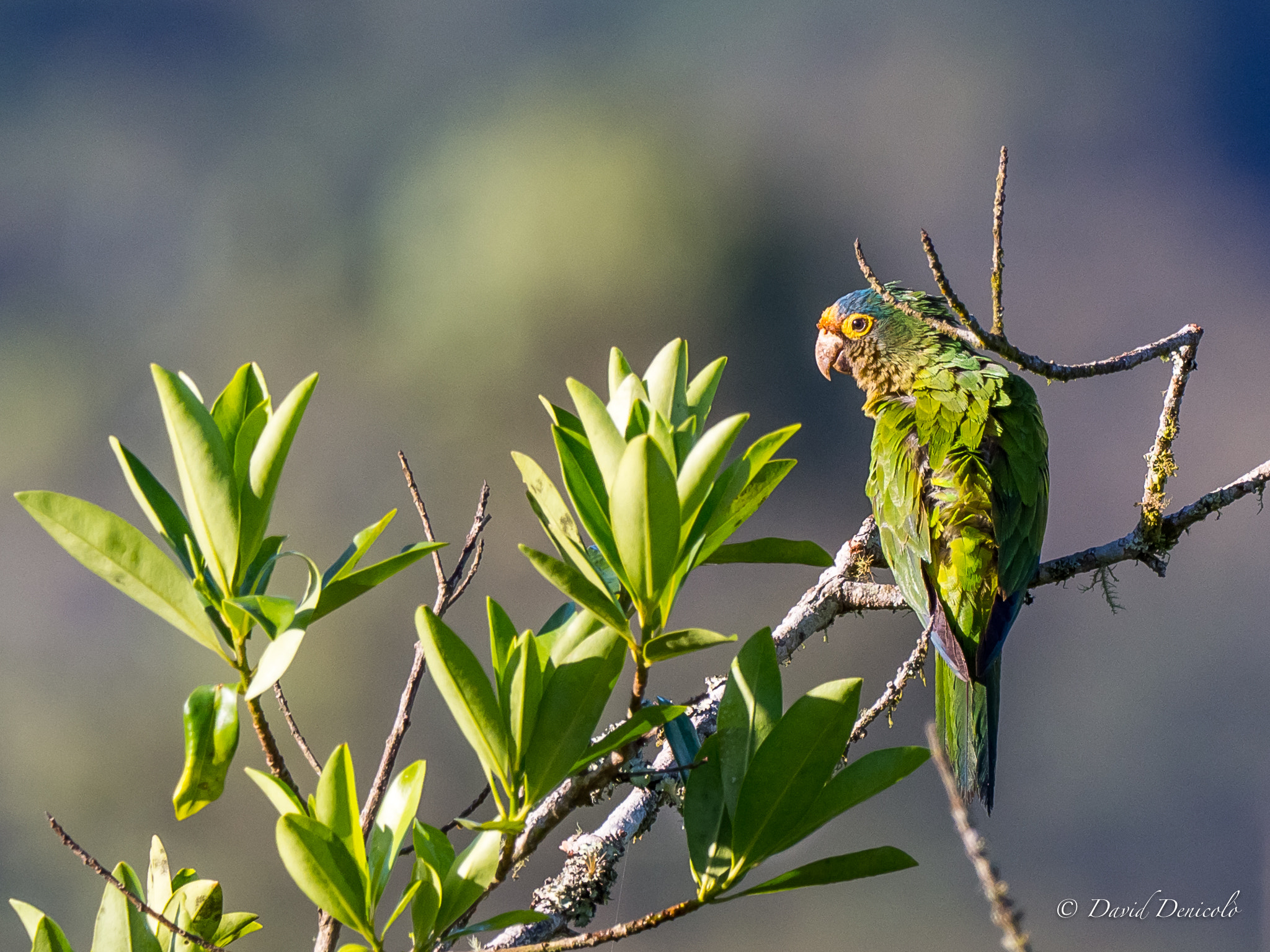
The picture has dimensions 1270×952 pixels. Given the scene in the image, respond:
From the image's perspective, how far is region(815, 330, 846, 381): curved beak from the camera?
6.95ft

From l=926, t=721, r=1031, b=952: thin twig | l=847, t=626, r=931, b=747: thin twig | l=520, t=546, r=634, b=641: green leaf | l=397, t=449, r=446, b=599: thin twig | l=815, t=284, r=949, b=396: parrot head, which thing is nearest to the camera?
l=926, t=721, r=1031, b=952: thin twig

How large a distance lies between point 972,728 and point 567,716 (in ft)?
3.34

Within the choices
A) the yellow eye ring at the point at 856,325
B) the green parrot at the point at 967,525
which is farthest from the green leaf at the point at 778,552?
the yellow eye ring at the point at 856,325

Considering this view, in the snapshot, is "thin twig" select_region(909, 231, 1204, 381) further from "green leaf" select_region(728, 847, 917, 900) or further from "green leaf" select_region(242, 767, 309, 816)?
"green leaf" select_region(242, 767, 309, 816)

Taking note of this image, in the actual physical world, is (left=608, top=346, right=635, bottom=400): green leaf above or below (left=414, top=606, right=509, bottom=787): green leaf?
above

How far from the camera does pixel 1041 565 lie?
1415 millimetres

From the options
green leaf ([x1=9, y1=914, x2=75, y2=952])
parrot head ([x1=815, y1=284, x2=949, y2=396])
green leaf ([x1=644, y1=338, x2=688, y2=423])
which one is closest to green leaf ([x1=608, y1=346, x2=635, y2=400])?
green leaf ([x1=644, y1=338, x2=688, y2=423])

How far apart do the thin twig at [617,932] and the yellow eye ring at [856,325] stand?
1.69 metres

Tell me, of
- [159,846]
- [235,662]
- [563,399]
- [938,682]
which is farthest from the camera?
[563,399]

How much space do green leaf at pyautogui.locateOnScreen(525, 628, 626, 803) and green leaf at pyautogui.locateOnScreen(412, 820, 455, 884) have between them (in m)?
0.05

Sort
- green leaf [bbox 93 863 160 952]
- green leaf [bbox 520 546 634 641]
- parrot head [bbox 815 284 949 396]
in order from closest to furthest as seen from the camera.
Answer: green leaf [bbox 520 546 634 641] → green leaf [bbox 93 863 160 952] → parrot head [bbox 815 284 949 396]

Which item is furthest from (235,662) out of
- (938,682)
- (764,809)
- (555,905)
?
(938,682)

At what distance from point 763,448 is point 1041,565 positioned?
1.03 meters

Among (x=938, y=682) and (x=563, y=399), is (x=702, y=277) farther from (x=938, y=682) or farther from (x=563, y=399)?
(x=938, y=682)
